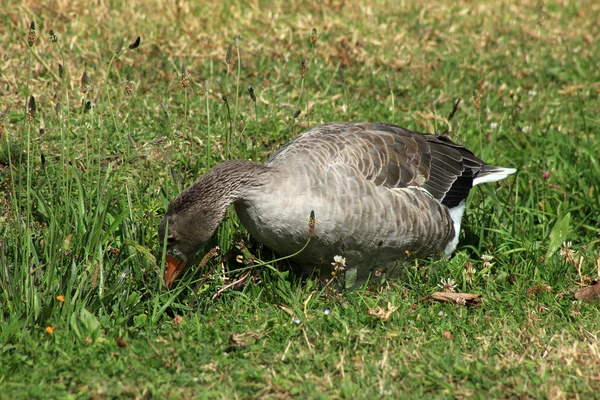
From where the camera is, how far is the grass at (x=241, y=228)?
145 inches

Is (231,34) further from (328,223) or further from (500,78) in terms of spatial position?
(328,223)

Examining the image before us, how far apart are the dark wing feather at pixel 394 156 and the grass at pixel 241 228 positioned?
30 cm

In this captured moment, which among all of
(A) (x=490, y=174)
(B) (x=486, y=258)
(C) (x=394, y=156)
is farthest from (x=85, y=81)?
(A) (x=490, y=174)

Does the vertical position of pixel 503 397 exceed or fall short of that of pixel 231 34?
it falls short

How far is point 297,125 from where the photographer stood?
6.22 metres

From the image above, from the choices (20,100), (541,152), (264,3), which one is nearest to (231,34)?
(264,3)

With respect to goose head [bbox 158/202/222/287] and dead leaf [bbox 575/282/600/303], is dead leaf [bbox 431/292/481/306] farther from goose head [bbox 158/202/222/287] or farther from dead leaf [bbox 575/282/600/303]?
goose head [bbox 158/202/222/287]

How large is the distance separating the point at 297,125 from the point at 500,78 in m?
2.38

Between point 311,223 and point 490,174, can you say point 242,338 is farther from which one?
point 490,174

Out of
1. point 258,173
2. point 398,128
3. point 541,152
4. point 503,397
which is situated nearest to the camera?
point 503,397

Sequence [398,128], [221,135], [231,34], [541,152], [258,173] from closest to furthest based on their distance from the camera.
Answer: [258,173] → [398,128] → [221,135] → [541,152] → [231,34]

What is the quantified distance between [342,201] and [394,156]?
0.70m

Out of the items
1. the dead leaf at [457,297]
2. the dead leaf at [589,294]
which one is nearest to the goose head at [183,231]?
the dead leaf at [457,297]

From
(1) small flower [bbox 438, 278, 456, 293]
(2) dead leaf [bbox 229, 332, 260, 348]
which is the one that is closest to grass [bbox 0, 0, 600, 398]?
(2) dead leaf [bbox 229, 332, 260, 348]
